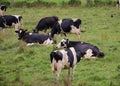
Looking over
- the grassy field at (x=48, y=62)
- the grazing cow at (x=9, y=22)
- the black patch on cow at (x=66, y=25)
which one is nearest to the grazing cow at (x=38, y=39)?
the grassy field at (x=48, y=62)

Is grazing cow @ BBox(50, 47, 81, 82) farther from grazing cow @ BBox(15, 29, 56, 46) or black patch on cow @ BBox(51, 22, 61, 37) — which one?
black patch on cow @ BBox(51, 22, 61, 37)

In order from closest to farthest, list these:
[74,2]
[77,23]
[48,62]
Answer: [48,62] < [77,23] < [74,2]

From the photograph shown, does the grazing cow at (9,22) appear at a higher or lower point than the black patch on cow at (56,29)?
lower

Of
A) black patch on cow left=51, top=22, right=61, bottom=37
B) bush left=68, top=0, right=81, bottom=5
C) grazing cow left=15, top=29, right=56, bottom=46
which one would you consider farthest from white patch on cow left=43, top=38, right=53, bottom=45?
bush left=68, top=0, right=81, bottom=5

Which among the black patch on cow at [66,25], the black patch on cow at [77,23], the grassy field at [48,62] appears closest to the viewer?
the grassy field at [48,62]

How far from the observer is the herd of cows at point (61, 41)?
1125 cm

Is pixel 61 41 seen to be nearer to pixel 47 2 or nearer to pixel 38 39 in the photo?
pixel 38 39

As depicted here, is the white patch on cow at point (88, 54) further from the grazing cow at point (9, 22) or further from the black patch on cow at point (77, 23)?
the grazing cow at point (9, 22)

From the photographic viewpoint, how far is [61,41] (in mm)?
15641

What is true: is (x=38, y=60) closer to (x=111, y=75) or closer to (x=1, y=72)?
(x=1, y=72)

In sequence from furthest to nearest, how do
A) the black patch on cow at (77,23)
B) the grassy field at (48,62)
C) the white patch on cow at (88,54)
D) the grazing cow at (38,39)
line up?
the black patch on cow at (77,23), the grazing cow at (38,39), the white patch on cow at (88,54), the grassy field at (48,62)

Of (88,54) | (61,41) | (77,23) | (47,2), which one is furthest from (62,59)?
(47,2)

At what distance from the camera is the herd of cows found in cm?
1125

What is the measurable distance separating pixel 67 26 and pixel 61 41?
10.9ft
